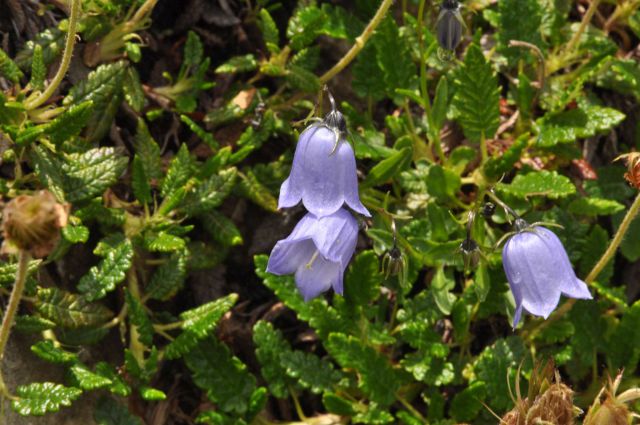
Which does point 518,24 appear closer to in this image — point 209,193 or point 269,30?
point 269,30

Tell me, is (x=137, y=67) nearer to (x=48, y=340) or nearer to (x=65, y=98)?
(x=65, y=98)

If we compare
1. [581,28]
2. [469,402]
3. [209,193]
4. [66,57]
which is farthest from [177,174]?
[581,28]

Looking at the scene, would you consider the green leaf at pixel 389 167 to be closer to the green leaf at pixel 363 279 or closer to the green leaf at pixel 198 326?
the green leaf at pixel 363 279

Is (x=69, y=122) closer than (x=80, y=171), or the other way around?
(x=69, y=122)

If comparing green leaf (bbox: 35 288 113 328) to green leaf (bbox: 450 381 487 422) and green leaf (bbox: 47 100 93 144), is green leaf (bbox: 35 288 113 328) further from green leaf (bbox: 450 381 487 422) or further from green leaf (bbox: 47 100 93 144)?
green leaf (bbox: 450 381 487 422)

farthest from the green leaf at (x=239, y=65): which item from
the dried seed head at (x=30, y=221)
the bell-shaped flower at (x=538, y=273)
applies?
the dried seed head at (x=30, y=221)

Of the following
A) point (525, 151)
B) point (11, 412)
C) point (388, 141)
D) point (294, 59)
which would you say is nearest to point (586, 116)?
point (525, 151)

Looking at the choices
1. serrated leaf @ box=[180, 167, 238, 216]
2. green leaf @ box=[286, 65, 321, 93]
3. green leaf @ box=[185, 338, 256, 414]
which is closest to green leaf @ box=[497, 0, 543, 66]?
green leaf @ box=[286, 65, 321, 93]
